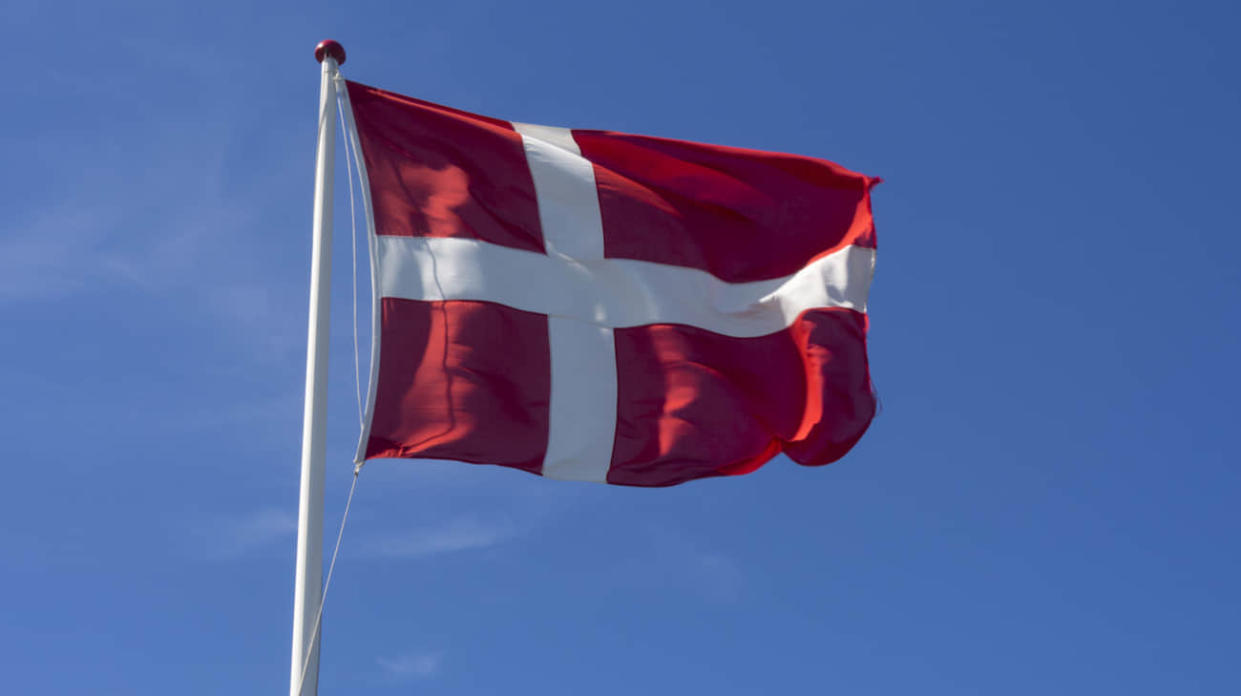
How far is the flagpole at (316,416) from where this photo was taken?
10.3 m

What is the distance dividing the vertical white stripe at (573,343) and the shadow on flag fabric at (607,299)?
0.02 meters

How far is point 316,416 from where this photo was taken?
11.1 m

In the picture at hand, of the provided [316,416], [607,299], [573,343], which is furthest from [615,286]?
[316,416]

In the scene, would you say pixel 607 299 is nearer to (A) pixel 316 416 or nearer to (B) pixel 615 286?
(B) pixel 615 286

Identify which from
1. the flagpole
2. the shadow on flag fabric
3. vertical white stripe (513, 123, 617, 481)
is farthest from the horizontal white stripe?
the flagpole

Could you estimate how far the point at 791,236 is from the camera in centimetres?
1522

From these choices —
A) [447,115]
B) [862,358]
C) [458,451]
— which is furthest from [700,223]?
[458,451]

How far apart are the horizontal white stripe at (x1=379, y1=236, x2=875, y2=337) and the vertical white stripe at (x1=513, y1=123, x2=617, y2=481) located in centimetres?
21

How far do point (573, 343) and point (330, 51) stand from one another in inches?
138

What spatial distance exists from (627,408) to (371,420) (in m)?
2.96

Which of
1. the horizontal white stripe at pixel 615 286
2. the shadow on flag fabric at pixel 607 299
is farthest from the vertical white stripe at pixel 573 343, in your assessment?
the horizontal white stripe at pixel 615 286

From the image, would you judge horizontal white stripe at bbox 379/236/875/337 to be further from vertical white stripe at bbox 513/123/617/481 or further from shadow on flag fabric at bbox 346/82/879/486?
vertical white stripe at bbox 513/123/617/481

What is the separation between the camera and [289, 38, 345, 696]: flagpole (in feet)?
33.7

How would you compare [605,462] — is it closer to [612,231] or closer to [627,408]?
[627,408]
